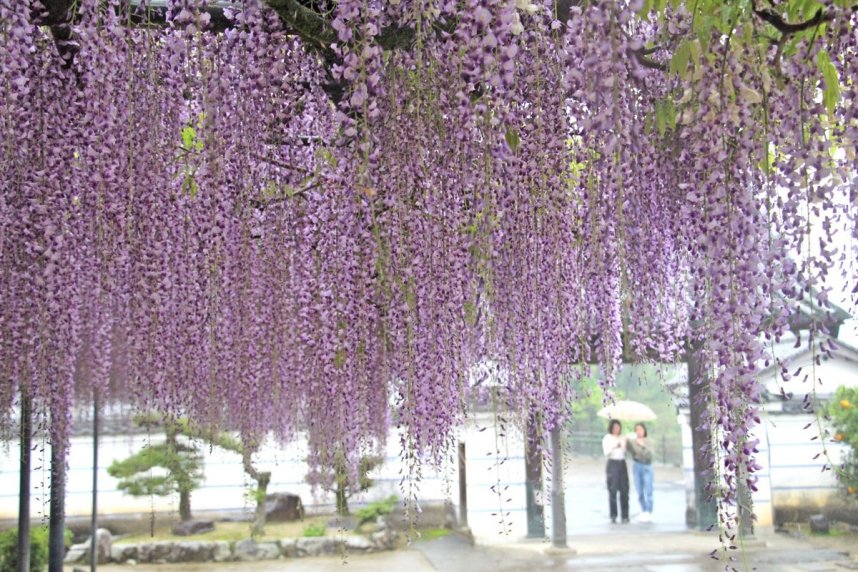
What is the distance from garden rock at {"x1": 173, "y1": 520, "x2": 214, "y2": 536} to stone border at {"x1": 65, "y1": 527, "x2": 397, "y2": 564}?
28cm

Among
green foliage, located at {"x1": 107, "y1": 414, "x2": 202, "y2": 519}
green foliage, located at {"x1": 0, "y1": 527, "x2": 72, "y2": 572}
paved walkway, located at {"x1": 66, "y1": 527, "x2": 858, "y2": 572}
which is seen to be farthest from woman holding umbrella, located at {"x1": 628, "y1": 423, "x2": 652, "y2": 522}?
green foliage, located at {"x1": 0, "y1": 527, "x2": 72, "y2": 572}

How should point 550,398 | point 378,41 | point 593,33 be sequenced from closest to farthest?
point 593,33, point 378,41, point 550,398

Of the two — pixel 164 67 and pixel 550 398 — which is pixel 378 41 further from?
pixel 550 398

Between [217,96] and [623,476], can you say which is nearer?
[217,96]

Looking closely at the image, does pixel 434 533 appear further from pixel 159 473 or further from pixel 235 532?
pixel 159 473

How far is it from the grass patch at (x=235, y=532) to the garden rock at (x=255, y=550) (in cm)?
6

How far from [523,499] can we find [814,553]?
2.33 metres

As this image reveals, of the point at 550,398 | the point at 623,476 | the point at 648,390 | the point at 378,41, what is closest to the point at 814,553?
the point at 623,476

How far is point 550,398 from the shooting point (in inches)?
119

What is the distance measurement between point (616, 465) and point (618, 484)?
0.68ft

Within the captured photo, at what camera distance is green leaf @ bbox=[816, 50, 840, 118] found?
1.59 meters

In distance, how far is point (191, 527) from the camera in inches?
275

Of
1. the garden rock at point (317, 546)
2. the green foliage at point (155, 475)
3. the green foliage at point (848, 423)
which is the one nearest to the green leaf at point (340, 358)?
the green foliage at point (155, 475)

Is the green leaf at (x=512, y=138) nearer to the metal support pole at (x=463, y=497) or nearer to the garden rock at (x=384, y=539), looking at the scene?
the garden rock at (x=384, y=539)
